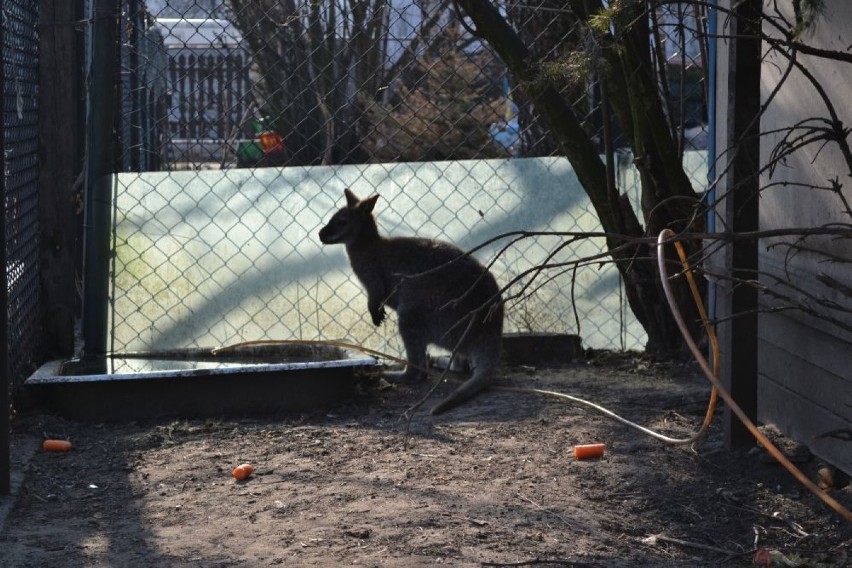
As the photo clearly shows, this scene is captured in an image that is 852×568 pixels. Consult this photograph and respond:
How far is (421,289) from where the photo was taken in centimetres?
617

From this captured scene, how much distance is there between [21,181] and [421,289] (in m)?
2.09

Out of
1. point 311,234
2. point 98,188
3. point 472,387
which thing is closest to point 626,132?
point 472,387

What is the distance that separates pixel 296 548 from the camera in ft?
11.3

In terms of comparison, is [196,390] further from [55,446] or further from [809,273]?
[809,273]

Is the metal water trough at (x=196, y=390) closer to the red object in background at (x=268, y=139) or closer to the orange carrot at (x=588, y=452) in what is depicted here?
the orange carrot at (x=588, y=452)

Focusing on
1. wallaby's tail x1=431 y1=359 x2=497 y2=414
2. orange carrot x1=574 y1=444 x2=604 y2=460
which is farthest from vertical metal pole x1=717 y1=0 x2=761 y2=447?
wallaby's tail x1=431 y1=359 x2=497 y2=414

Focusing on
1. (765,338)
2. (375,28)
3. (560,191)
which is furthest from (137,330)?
(375,28)

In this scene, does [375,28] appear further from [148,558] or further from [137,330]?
[148,558]

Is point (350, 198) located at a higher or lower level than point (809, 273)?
higher

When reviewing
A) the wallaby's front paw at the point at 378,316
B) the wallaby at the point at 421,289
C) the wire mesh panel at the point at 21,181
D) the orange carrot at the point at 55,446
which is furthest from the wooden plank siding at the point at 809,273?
the wire mesh panel at the point at 21,181

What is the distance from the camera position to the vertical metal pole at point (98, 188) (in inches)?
237

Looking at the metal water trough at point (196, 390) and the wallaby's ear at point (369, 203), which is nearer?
the metal water trough at point (196, 390)

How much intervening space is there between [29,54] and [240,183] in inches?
51.1

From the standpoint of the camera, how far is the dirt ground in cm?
346
